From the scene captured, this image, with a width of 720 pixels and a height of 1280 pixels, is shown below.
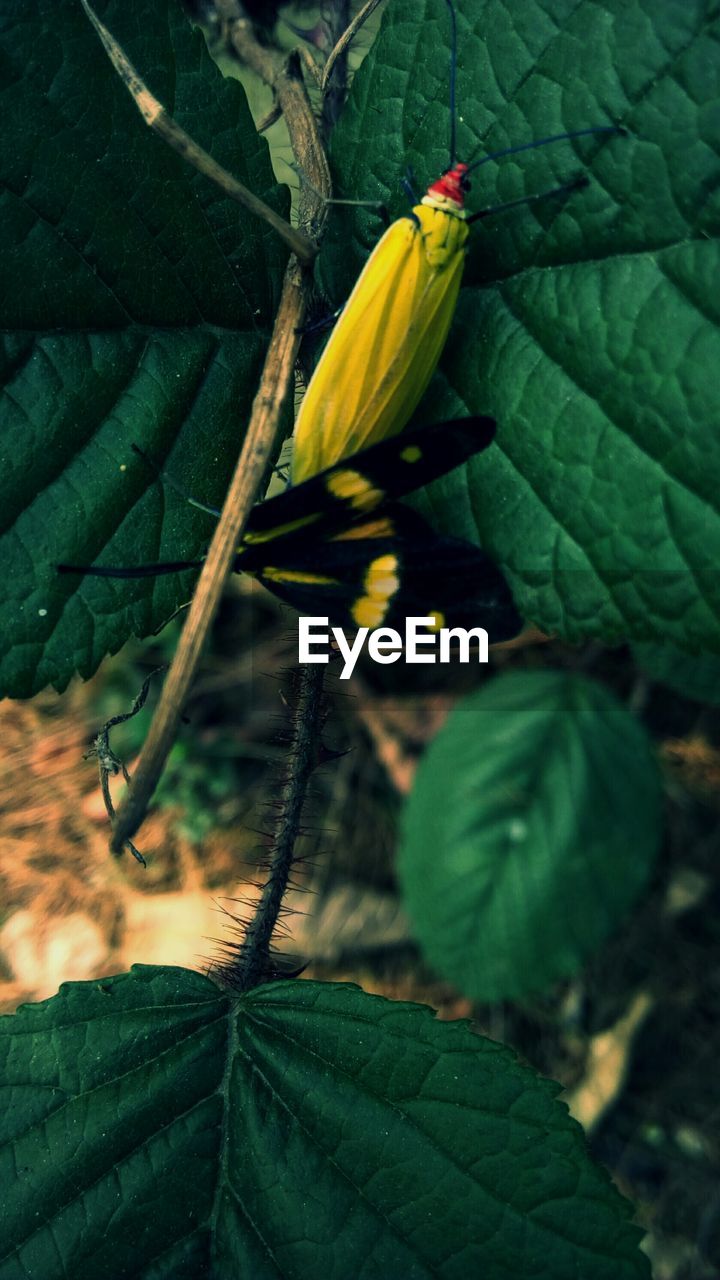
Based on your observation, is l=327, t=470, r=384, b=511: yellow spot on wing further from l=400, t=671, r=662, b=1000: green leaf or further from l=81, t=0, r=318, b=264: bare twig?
l=400, t=671, r=662, b=1000: green leaf

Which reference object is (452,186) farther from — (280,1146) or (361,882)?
(361,882)

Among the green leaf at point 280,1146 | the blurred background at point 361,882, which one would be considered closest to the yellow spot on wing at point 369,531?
the green leaf at point 280,1146

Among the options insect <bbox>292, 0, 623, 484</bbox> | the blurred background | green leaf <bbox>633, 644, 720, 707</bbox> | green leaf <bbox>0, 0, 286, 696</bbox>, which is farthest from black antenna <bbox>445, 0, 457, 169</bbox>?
the blurred background

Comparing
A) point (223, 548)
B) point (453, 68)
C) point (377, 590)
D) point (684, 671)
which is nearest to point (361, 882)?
point (684, 671)

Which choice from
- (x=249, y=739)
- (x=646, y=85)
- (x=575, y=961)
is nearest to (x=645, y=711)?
(x=575, y=961)

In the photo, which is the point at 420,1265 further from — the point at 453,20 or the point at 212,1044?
the point at 453,20

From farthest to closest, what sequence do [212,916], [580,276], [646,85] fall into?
[212,916], [580,276], [646,85]

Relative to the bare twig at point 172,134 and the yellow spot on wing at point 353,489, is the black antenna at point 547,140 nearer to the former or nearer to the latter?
the bare twig at point 172,134
